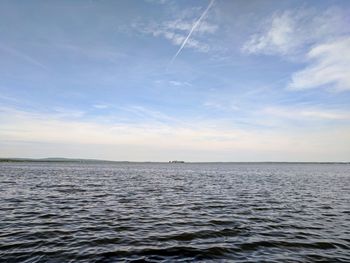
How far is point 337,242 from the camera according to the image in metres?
14.0

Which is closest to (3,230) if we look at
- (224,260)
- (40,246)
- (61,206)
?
(40,246)

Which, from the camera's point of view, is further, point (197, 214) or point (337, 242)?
point (197, 214)

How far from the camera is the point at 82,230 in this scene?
1558 centimetres

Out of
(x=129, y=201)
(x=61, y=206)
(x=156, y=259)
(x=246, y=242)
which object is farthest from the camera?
(x=129, y=201)

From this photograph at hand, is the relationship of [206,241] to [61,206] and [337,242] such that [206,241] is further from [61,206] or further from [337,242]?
[61,206]

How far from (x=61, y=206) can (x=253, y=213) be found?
50.6 ft

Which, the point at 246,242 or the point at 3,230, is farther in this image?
the point at 3,230

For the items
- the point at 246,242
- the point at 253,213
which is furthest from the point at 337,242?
the point at 253,213

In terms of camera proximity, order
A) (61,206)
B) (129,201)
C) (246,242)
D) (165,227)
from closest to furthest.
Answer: (246,242) < (165,227) < (61,206) < (129,201)

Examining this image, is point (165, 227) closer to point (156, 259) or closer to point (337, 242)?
point (156, 259)

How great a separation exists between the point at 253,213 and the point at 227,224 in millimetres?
4552

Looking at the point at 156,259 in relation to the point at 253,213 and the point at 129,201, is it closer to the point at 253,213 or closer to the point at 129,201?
the point at 253,213

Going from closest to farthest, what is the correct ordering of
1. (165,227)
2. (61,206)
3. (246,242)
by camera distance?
1. (246,242)
2. (165,227)
3. (61,206)

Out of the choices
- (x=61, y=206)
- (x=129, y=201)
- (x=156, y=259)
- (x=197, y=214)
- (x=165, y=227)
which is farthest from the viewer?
(x=129, y=201)
